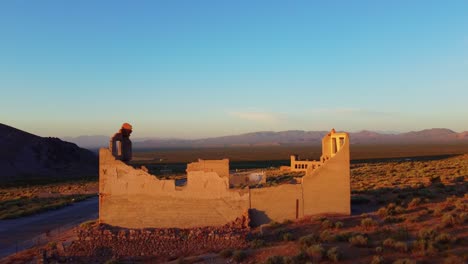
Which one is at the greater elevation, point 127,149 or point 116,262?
point 127,149

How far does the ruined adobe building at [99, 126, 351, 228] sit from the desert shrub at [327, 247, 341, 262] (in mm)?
5789

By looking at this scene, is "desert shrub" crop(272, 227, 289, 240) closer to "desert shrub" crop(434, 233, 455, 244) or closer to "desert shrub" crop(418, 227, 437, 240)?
"desert shrub" crop(418, 227, 437, 240)

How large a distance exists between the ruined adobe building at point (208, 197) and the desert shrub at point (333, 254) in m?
5.79

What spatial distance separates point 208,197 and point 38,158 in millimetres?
74605

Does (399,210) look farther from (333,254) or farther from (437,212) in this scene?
(333,254)

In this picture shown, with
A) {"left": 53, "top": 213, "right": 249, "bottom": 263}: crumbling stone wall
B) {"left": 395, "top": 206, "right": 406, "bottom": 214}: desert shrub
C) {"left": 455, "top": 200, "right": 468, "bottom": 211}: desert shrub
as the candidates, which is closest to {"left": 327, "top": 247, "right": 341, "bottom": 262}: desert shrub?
{"left": 53, "top": 213, "right": 249, "bottom": 263}: crumbling stone wall

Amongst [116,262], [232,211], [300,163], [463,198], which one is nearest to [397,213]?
[463,198]

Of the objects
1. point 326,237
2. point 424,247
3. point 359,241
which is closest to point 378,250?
point 359,241

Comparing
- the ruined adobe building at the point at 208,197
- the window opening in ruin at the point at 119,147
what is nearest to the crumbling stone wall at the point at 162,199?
the ruined adobe building at the point at 208,197

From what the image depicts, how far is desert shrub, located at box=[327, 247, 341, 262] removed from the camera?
1166 cm

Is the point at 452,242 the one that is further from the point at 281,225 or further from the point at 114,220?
the point at 114,220

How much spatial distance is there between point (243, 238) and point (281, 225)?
2.33 m

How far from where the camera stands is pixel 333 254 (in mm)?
11742

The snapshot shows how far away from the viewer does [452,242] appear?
12688mm
